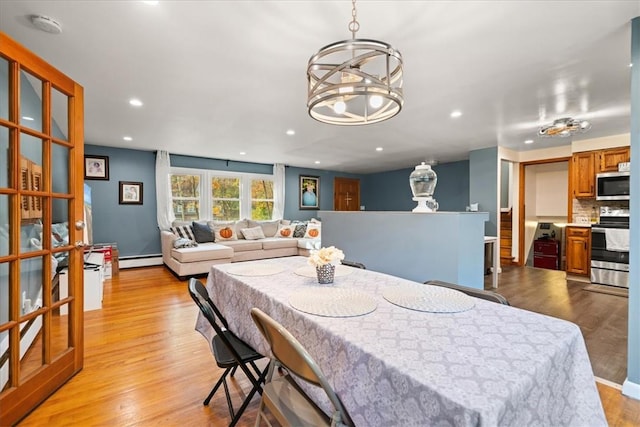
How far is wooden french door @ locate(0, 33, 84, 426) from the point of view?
5.30 feet

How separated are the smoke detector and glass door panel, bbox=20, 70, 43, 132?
324 millimetres

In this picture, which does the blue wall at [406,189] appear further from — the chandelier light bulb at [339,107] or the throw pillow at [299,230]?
the chandelier light bulb at [339,107]

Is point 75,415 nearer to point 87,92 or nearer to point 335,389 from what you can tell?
point 335,389

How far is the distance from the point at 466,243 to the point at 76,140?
301 cm

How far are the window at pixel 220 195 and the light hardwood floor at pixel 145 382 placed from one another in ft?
11.0

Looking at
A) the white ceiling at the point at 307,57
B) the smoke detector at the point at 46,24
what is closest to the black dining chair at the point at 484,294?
the white ceiling at the point at 307,57

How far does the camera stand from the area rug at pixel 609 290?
4034 millimetres

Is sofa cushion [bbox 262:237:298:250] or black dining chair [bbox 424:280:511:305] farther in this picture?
sofa cushion [bbox 262:237:298:250]

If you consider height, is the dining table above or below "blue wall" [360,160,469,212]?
below

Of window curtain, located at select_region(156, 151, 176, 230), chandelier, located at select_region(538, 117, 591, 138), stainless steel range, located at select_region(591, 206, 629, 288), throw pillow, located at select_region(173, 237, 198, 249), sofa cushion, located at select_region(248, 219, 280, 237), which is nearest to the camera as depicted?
chandelier, located at select_region(538, 117, 591, 138)

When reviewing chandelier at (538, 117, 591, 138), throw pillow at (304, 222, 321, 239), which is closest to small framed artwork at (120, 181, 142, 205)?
throw pillow at (304, 222, 321, 239)

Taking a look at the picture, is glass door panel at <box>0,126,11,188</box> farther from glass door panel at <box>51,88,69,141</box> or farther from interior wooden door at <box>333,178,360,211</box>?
interior wooden door at <box>333,178,360,211</box>

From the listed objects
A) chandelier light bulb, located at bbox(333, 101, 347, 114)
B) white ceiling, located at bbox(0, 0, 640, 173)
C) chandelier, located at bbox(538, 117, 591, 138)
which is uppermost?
white ceiling, located at bbox(0, 0, 640, 173)

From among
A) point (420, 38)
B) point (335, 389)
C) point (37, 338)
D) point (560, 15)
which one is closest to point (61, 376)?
point (37, 338)
